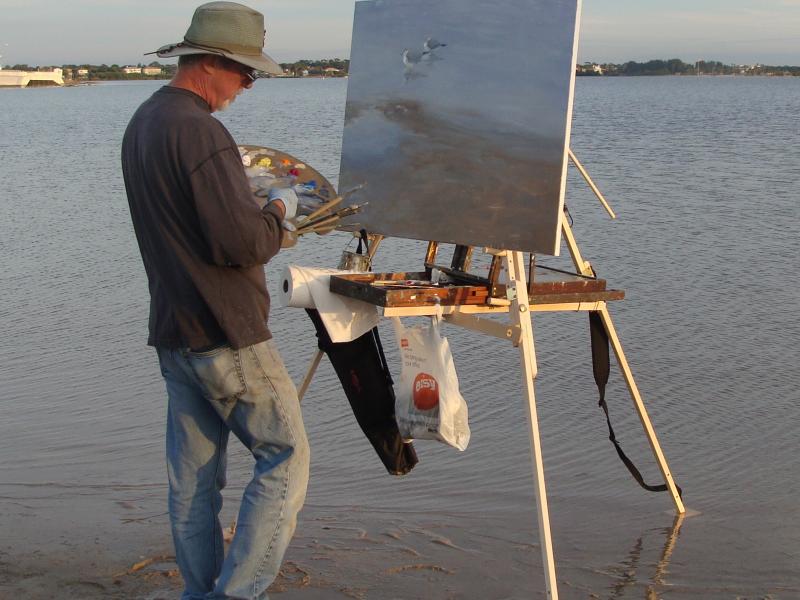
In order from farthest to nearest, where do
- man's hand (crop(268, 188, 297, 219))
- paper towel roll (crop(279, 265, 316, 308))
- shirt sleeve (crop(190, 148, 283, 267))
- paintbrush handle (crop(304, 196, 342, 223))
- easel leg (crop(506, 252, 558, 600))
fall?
paper towel roll (crop(279, 265, 316, 308)), paintbrush handle (crop(304, 196, 342, 223)), easel leg (crop(506, 252, 558, 600)), man's hand (crop(268, 188, 297, 219)), shirt sleeve (crop(190, 148, 283, 267))

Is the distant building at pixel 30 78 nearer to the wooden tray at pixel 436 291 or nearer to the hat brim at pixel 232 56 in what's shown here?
the wooden tray at pixel 436 291

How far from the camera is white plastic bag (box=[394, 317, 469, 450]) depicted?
356 centimetres

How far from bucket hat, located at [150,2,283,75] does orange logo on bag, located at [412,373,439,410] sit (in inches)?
44.5

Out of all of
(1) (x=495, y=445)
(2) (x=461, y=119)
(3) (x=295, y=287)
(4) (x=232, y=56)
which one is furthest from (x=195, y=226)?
(1) (x=495, y=445)

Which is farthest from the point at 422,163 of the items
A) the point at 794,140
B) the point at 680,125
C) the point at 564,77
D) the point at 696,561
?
the point at 680,125

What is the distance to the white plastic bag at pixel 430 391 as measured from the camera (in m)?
3.56

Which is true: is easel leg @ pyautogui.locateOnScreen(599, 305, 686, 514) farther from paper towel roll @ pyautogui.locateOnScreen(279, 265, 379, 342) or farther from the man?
the man

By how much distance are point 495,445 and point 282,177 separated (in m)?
1.83

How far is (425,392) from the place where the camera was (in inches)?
142

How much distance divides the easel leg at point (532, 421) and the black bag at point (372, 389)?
0.74 m

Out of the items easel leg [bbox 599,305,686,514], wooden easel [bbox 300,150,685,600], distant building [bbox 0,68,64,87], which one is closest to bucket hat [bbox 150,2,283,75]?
wooden easel [bbox 300,150,685,600]

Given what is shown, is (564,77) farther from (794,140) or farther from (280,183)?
(794,140)

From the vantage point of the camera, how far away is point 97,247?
36.3 feet

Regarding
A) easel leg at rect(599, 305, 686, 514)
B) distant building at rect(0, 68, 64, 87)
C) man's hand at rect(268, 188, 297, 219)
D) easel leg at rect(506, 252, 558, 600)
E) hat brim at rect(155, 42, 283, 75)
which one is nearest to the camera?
hat brim at rect(155, 42, 283, 75)
